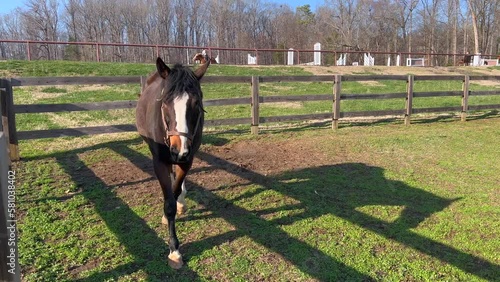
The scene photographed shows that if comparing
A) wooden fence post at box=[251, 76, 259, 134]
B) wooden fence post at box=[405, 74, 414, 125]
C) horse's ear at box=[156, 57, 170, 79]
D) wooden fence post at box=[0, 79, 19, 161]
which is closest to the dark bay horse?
→ horse's ear at box=[156, 57, 170, 79]

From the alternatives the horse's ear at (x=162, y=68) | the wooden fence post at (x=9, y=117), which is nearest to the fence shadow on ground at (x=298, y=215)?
the wooden fence post at (x=9, y=117)

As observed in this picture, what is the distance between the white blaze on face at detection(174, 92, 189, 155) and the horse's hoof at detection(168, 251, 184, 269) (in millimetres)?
920

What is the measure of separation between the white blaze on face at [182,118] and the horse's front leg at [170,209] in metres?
0.70

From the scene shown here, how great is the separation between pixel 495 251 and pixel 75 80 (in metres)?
6.92

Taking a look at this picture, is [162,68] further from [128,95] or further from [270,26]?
[270,26]

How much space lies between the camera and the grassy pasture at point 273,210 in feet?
9.92

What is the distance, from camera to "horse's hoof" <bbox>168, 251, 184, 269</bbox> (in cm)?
299

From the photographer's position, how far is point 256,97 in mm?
8031

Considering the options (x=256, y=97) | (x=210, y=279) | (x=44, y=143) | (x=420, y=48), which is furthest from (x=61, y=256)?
(x=420, y=48)

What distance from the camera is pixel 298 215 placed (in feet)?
13.3

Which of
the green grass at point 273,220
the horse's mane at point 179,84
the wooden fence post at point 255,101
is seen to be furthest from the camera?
the wooden fence post at point 255,101

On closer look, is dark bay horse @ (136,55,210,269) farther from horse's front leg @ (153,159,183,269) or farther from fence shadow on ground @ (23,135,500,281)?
fence shadow on ground @ (23,135,500,281)

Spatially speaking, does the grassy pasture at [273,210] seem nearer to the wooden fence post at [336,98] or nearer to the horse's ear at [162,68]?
the wooden fence post at [336,98]

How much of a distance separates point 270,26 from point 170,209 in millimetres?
63467
